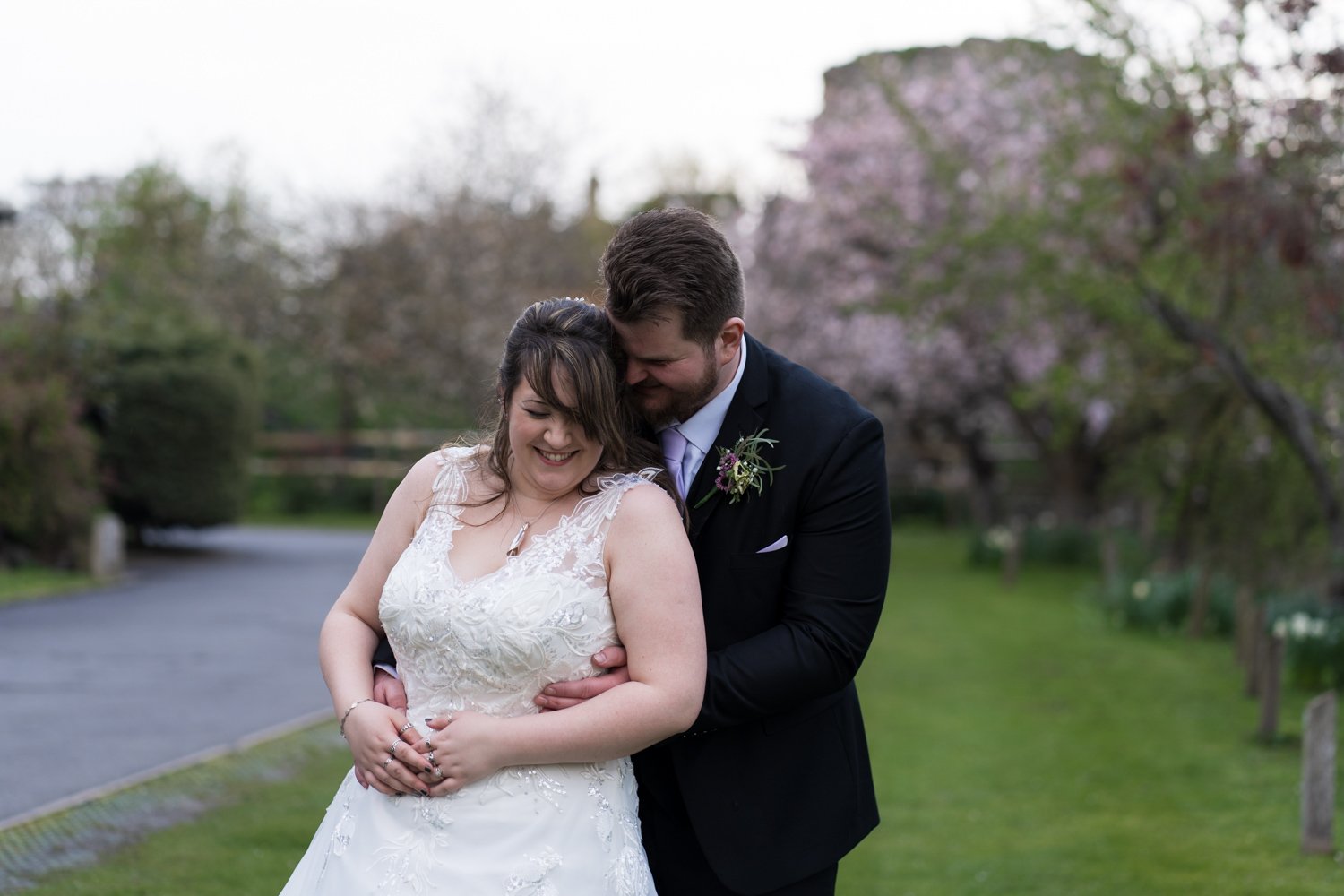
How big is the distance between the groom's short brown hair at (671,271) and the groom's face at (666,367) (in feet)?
0.07

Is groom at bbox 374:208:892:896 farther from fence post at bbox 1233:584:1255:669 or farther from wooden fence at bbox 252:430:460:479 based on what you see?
wooden fence at bbox 252:430:460:479

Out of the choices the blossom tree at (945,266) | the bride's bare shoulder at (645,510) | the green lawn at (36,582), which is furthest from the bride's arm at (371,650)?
the blossom tree at (945,266)

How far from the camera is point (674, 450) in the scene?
129 inches

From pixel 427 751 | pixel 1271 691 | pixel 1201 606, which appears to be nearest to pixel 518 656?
pixel 427 751

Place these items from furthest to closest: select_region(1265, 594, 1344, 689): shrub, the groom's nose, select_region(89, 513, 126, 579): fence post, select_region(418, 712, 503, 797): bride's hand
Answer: select_region(89, 513, 126, 579): fence post, select_region(1265, 594, 1344, 689): shrub, the groom's nose, select_region(418, 712, 503, 797): bride's hand

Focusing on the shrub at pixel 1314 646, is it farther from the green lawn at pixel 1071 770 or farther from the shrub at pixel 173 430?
the shrub at pixel 173 430

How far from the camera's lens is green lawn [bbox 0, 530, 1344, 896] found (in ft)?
21.3

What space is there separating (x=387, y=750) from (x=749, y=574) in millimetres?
821

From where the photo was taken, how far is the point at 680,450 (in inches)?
128

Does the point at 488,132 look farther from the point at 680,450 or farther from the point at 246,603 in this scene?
the point at 680,450

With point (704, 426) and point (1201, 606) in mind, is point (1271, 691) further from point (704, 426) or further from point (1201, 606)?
point (704, 426)

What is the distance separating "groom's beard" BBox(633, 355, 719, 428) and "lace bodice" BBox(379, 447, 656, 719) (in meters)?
0.21

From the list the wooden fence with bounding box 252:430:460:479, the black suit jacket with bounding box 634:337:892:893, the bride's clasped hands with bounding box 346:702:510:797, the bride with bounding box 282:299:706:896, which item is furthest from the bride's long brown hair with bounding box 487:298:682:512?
the wooden fence with bounding box 252:430:460:479

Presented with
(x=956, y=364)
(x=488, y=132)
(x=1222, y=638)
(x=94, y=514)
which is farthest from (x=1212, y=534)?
(x=488, y=132)
